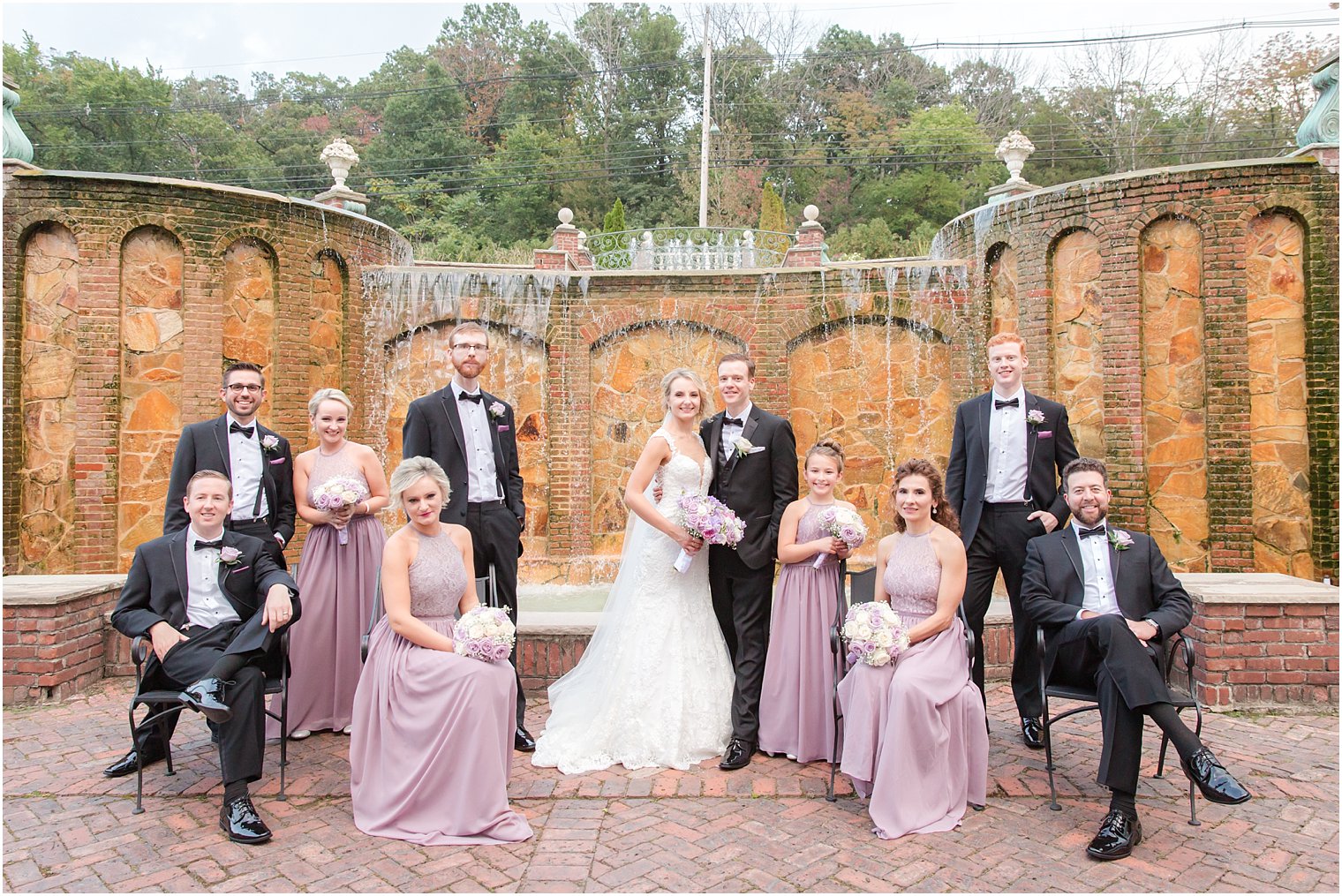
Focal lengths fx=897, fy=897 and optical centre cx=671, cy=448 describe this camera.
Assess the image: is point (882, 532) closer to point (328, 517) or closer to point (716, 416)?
point (716, 416)

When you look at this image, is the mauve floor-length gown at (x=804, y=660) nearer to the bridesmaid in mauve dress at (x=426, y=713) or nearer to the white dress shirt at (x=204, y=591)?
the bridesmaid in mauve dress at (x=426, y=713)

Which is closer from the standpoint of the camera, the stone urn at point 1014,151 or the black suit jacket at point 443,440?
the black suit jacket at point 443,440

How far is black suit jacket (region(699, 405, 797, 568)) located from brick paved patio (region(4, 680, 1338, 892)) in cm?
121

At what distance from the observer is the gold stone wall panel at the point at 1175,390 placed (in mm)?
8406

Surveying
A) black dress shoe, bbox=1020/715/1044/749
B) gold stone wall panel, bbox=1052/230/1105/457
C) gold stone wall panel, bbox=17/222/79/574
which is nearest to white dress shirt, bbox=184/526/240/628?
black dress shoe, bbox=1020/715/1044/749

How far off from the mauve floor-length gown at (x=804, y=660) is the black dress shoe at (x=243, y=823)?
242 cm

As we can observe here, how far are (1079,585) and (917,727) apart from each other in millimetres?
1166

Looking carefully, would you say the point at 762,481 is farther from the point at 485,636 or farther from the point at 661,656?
the point at 485,636

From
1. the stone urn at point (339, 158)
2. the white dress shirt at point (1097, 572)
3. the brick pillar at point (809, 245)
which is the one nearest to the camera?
the white dress shirt at point (1097, 572)

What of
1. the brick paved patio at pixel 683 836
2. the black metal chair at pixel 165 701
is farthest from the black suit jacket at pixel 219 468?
the brick paved patio at pixel 683 836

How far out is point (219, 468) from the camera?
16.1 feet

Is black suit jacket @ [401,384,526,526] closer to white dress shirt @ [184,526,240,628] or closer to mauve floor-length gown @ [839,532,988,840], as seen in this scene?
white dress shirt @ [184,526,240,628]

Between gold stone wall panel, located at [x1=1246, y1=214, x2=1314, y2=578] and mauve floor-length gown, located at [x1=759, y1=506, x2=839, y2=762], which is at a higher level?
gold stone wall panel, located at [x1=1246, y1=214, x2=1314, y2=578]

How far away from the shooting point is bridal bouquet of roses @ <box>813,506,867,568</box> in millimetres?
4418
